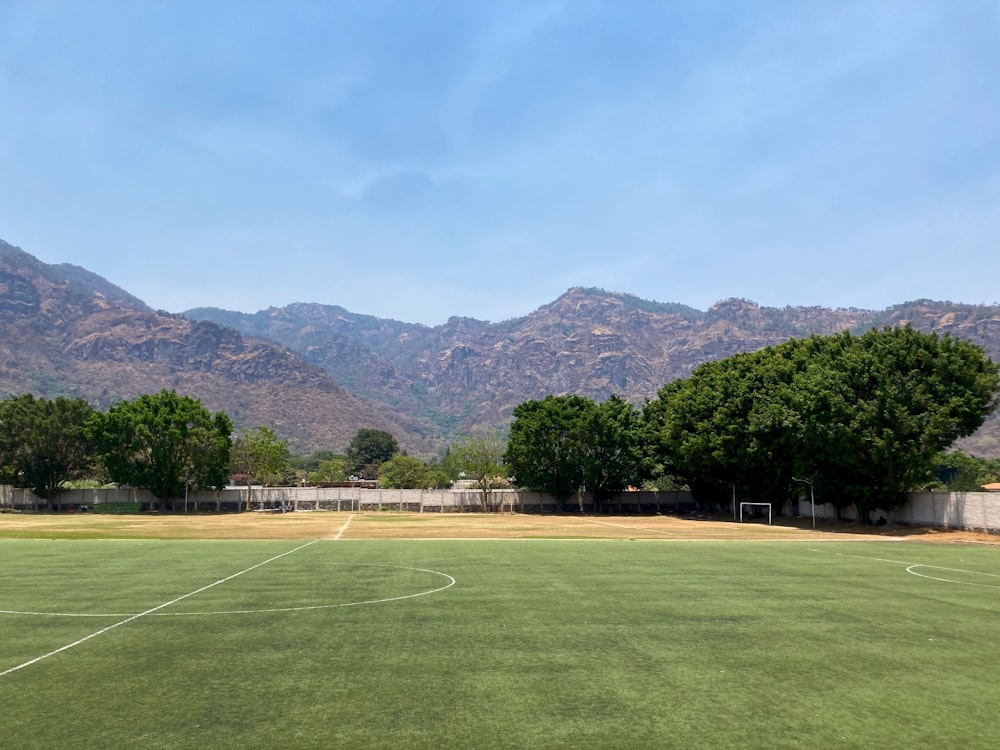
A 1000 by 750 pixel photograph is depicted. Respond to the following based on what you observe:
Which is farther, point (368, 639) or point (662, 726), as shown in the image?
point (368, 639)

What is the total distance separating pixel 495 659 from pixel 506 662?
0.24m

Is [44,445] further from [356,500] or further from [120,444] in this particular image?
[356,500]

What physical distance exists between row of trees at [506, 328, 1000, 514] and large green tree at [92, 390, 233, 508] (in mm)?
39207

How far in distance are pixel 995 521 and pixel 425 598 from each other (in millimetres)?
44029

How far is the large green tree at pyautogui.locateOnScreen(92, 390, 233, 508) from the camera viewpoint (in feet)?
281

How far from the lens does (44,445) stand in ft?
294

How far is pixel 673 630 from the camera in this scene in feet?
43.7

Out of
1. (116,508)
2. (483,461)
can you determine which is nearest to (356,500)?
(483,461)

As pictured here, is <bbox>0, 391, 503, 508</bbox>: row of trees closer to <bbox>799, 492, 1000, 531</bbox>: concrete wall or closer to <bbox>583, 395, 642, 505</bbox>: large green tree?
<bbox>583, 395, 642, 505</bbox>: large green tree

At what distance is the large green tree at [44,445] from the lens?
89.2 metres

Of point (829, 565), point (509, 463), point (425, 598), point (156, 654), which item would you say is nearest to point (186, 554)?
point (425, 598)

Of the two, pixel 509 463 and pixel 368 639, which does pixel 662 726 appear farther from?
pixel 509 463

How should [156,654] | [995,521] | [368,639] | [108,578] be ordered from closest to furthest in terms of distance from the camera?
[156,654] → [368,639] → [108,578] → [995,521]

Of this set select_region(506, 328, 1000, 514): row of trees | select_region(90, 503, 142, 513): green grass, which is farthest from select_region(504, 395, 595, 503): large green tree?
select_region(90, 503, 142, 513): green grass
